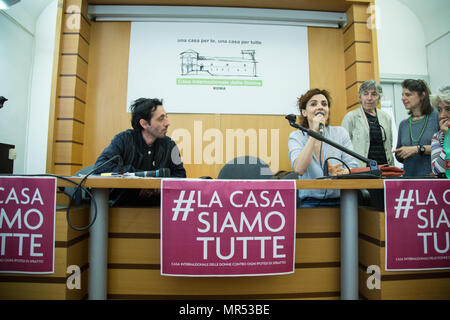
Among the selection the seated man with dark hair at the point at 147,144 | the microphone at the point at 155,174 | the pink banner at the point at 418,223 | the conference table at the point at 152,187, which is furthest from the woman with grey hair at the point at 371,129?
the microphone at the point at 155,174

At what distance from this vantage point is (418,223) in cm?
92

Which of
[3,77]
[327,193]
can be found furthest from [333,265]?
[3,77]

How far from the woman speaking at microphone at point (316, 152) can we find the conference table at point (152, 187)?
31 cm

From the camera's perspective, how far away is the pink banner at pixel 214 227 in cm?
90

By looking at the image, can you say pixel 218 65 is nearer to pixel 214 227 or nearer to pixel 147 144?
pixel 147 144

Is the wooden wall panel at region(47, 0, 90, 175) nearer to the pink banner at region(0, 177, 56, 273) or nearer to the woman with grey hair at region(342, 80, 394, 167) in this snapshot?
the pink banner at region(0, 177, 56, 273)

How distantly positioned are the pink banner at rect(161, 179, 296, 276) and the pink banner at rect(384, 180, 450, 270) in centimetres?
41

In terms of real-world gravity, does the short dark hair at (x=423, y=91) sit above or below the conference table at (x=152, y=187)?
above

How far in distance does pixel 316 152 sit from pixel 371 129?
680 mm

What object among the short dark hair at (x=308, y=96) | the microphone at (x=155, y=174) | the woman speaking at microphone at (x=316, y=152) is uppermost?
the short dark hair at (x=308, y=96)

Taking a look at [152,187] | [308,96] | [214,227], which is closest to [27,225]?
[152,187]

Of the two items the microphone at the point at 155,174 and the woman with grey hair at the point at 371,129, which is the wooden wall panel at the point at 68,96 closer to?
the microphone at the point at 155,174

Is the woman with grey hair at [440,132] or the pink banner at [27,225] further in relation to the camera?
the woman with grey hair at [440,132]
